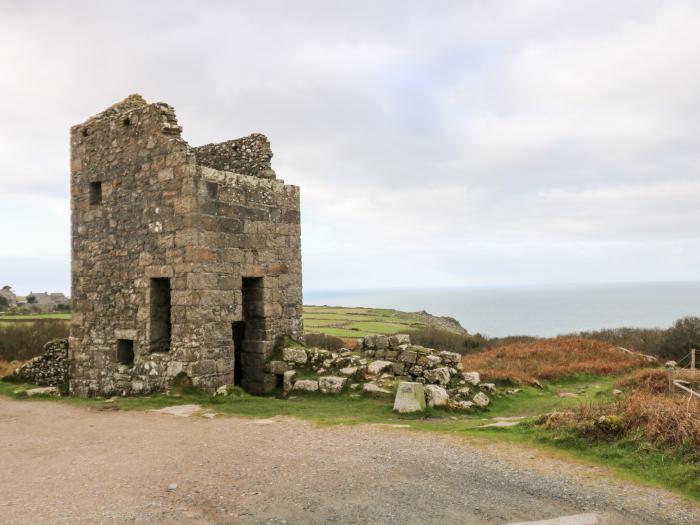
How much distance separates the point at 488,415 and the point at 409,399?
6.87ft

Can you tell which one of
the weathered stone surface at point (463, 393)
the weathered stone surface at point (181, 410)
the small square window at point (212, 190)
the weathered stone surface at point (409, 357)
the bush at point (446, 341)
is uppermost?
the small square window at point (212, 190)

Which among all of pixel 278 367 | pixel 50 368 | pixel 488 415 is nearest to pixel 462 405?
pixel 488 415

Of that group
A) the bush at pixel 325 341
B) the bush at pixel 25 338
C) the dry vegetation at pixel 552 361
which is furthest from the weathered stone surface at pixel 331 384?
the bush at pixel 25 338

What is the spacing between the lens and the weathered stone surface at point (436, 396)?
37.6 feet

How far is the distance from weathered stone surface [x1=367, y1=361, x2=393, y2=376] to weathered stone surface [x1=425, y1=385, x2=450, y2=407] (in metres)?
1.72

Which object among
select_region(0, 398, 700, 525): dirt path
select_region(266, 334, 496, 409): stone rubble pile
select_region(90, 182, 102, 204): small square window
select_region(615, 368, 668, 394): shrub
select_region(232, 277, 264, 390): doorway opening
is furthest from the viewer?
select_region(90, 182, 102, 204): small square window

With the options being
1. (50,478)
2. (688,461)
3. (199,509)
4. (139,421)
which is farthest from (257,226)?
(688,461)

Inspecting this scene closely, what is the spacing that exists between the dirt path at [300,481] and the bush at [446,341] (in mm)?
20264

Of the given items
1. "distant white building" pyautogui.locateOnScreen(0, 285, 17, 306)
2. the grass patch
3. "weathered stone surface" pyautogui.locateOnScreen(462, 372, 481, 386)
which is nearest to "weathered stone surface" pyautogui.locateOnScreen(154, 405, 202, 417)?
the grass patch

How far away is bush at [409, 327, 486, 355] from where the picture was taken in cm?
2919

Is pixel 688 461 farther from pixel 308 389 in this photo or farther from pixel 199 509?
pixel 308 389

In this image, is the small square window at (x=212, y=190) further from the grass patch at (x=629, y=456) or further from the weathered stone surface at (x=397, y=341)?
the grass patch at (x=629, y=456)

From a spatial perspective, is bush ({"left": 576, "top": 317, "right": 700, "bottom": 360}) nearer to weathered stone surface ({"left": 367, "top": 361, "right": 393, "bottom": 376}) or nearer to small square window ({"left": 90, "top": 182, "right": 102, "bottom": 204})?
weathered stone surface ({"left": 367, "top": 361, "right": 393, "bottom": 376})

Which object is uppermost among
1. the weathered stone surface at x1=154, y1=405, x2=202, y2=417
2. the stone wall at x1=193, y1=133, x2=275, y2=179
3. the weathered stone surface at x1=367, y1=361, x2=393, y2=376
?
the stone wall at x1=193, y1=133, x2=275, y2=179
